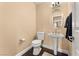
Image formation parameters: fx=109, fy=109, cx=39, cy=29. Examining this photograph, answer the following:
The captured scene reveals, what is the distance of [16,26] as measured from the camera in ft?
5.34

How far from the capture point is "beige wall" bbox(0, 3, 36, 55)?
5.13 ft

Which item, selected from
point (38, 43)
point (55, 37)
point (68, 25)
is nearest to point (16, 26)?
point (38, 43)

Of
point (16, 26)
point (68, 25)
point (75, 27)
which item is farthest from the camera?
point (16, 26)

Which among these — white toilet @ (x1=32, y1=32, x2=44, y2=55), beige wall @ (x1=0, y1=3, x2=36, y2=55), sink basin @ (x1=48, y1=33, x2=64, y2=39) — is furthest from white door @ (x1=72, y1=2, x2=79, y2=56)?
beige wall @ (x1=0, y1=3, x2=36, y2=55)

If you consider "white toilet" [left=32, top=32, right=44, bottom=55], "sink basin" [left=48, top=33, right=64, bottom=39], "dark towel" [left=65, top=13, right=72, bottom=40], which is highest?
"dark towel" [left=65, top=13, right=72, bottom=40]

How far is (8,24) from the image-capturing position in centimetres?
160

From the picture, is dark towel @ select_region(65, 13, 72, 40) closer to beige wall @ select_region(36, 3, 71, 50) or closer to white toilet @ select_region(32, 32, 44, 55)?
beige wall @ select_region(36, 3, 71, 50)

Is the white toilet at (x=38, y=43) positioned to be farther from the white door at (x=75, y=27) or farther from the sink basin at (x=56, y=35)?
the white door at (x=75, y=27)

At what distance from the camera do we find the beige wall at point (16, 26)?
1.56m

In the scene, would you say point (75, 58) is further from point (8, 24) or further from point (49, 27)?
point (8, 24)

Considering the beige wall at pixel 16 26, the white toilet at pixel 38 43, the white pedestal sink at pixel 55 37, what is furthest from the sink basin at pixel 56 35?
the beige wall at pixel 16 26

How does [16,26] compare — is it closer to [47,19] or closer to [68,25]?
[47,19]

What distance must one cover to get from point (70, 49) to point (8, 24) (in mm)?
972

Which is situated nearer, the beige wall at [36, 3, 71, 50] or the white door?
the white door
